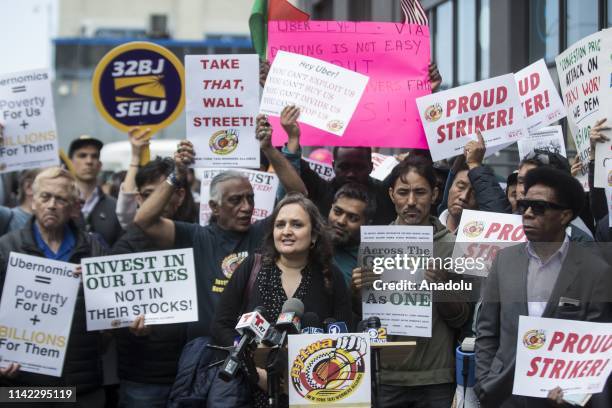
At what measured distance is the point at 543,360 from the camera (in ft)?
18.6

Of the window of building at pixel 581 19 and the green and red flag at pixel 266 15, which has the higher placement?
the window of building at pixel 581 19

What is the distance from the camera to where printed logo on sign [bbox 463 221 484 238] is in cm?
679

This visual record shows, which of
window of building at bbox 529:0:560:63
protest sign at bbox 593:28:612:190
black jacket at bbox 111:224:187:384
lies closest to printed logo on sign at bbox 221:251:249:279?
black jacket at bbox 111:224:187:384

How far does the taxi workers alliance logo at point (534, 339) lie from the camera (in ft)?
18.6

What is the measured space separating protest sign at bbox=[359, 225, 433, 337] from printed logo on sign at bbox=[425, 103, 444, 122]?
1381mm

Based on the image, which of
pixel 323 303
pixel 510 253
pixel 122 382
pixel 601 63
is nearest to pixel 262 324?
pixel 323 303

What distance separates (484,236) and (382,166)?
2.41 metres

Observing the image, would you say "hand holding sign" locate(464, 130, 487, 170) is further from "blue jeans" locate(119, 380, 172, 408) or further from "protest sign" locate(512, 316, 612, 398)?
"blue jeans" locate(119, 380, 172, 408)

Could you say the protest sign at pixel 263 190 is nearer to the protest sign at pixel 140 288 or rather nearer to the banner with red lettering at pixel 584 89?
the protest sign at pixel 140 288

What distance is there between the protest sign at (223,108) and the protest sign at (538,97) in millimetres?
1864

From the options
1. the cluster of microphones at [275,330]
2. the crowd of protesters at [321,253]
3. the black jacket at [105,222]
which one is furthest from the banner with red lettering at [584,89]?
the black jacket at [105,222]

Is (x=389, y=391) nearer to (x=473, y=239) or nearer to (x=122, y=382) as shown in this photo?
(x=473, y=239)

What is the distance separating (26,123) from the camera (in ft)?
28.6

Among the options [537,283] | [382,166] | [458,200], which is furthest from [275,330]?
[382,166]
